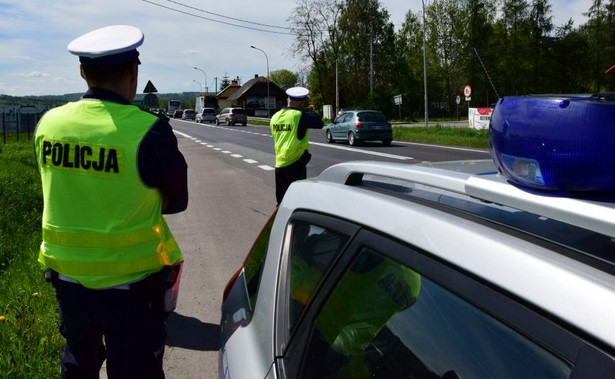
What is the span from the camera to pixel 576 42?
212ft

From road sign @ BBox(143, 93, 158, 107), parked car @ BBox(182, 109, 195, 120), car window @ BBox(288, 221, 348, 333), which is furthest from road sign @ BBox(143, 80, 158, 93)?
parked car @ BBox(182, 109, 195, 120)

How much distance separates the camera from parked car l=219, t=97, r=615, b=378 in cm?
87

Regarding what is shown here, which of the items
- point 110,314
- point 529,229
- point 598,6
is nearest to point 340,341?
point 529,229

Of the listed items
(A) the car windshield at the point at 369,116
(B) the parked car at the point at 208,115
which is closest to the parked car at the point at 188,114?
(B) the parked car at the point at 208,115

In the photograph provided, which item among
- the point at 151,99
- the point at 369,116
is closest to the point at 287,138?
the point at 369,116

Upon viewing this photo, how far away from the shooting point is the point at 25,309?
396 cm

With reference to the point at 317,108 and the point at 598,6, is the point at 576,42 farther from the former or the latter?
the point at 317,108

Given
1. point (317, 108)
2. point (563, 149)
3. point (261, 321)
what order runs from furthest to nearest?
point (317, 108) < point (261, 321) < point (563, 149)

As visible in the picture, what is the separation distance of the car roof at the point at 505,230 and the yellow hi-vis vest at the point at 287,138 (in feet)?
16.1

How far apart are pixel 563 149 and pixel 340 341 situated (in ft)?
2.45

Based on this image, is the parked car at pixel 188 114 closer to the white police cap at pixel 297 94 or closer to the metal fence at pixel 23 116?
the metal fence at pixel 23 116

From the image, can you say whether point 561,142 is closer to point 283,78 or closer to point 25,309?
point 25,309

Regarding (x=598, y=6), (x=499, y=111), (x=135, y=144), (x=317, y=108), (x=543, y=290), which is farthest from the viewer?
(x=317, y=108)

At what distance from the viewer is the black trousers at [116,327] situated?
2021 millimetres
